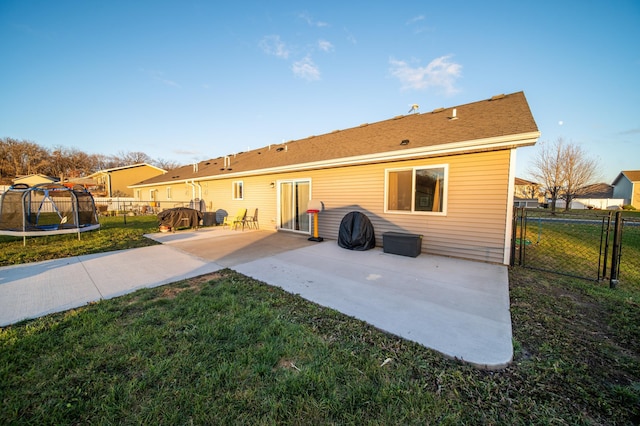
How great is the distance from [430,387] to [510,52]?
10901mm

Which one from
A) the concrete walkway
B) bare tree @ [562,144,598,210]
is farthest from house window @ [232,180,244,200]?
bare tree @ [562,144,598,210]

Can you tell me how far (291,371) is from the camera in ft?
6.69

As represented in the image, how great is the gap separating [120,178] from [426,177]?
107 feet

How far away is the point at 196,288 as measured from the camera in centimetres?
395

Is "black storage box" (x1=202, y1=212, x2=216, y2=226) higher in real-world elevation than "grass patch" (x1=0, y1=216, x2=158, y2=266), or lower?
higher

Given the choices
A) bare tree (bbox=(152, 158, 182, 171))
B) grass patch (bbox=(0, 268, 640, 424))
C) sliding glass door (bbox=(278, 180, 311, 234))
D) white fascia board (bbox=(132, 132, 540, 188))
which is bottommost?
grass patch (bbox=(0, 268, 640, 424))

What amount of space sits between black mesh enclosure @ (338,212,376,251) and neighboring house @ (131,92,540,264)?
325mm

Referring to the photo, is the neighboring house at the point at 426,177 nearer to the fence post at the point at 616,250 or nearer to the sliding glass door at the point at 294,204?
the sliding glass door at the point at 294,204

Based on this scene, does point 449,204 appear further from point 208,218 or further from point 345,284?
point 208,218

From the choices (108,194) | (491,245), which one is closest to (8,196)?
(491,245)

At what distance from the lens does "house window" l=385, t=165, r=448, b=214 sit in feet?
19.4

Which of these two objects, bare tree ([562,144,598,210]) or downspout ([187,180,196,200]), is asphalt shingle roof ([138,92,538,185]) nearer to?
downspout ([187,180,196,200])

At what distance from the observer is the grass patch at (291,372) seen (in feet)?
5.37

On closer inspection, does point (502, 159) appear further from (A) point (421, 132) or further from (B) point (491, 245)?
(A) point (421, 132)
